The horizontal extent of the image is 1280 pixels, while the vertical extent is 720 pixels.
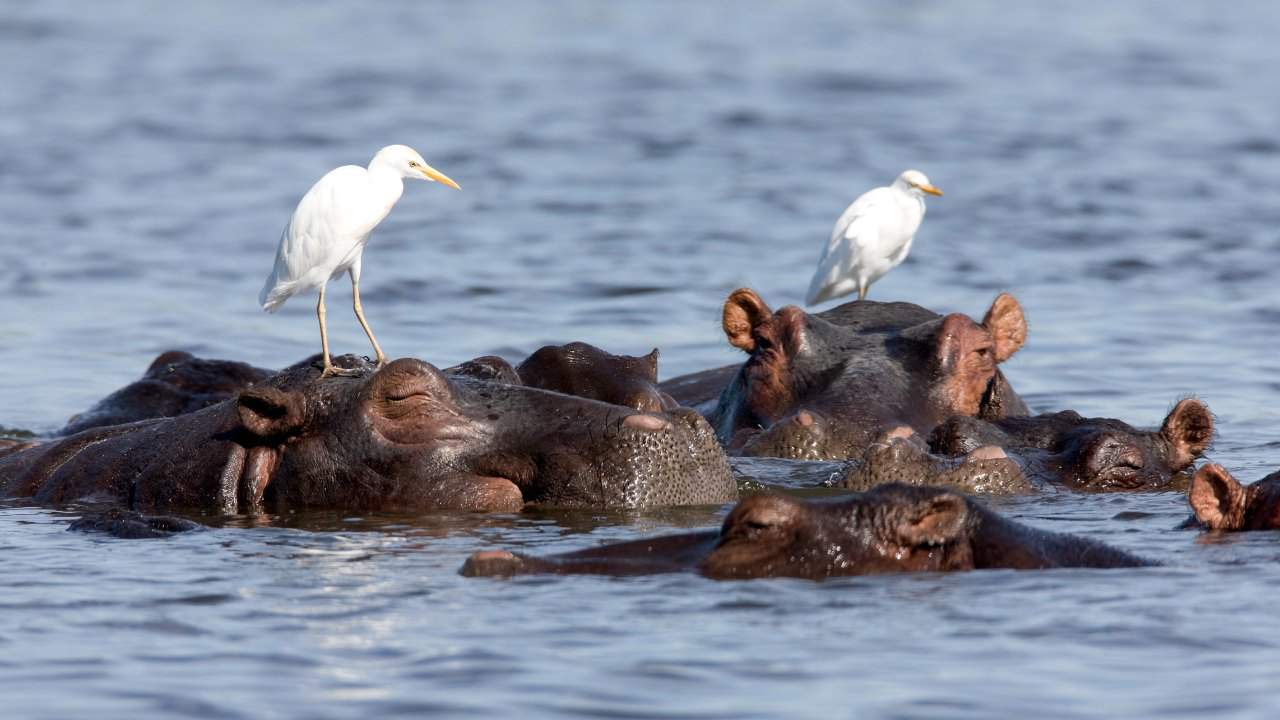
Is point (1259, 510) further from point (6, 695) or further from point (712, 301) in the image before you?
point (712, 301)

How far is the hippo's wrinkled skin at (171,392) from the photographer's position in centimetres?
1249

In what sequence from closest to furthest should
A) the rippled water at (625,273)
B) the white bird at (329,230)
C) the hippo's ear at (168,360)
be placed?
the rippled water at (625,273), the white bird at (329,230), the hippo's ear at (168,360)

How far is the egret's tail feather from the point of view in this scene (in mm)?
12469

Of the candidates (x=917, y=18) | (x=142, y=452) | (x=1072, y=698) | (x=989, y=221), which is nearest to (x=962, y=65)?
(x=917, y=18)

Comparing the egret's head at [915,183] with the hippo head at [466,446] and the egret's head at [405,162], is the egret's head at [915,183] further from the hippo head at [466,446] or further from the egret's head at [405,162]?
the hippo head at [466,446]

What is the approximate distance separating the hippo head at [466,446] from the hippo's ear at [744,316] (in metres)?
2.21

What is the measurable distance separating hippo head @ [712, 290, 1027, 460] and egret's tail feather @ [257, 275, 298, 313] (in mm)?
2701

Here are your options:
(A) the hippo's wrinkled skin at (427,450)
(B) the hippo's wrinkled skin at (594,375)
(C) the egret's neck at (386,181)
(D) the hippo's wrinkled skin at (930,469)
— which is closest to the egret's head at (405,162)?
(C) the egret's neck at (386,181)

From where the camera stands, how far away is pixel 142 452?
32.2 feet

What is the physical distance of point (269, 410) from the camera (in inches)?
358

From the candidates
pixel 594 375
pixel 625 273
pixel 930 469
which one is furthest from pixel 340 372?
pixel 625 273

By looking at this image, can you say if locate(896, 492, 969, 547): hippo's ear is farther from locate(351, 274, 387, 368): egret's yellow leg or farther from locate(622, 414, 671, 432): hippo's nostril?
locate(351, 274, 387, 368): egret's yellow leg

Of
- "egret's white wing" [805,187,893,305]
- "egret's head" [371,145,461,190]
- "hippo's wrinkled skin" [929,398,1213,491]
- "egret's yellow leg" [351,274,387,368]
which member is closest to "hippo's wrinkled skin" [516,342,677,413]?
"egret's yellow leg" [351,274,387,368]

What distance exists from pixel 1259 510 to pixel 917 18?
38528 millimetres
